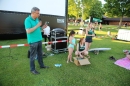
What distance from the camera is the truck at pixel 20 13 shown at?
8219 mm

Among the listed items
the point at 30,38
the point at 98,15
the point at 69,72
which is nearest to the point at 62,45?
the point at 69,72

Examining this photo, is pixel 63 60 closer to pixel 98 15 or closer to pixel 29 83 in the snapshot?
pixel 29 83

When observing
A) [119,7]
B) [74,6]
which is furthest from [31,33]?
[74,6]

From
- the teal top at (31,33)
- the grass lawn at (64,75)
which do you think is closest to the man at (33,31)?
the teal top at (31,33)

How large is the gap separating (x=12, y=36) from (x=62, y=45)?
4676 millimetres

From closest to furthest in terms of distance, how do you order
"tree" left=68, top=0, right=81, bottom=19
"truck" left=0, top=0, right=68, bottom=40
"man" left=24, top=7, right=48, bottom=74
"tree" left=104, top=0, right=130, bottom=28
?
"man" left=24, top=7, right=48, bottom=74 < "truck" left=0, top=0, right=68, bottom=40 < "tree" left=104, top=0, right=130, bottom=28 < "tree" left=68, top=0, right=81, bottom=19

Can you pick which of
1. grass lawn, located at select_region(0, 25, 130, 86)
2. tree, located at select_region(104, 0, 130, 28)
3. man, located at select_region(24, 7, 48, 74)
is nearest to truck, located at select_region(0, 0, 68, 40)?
grass lawn, located at select_region(0, 25, 130, 86)

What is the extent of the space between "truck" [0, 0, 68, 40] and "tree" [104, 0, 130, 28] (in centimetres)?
2155

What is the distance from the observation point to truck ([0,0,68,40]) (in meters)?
8.22

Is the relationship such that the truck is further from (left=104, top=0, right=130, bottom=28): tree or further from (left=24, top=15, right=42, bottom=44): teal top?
(left=104, top=0, right=130, bottom=28): tree

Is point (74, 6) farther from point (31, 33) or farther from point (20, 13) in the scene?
point (31, 33)

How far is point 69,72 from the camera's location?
161 inches

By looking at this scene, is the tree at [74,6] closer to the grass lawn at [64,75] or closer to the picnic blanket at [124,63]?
the picnic blanket at [124,63]

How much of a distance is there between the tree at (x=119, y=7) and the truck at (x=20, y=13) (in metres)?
21.6
